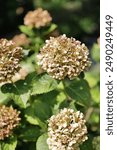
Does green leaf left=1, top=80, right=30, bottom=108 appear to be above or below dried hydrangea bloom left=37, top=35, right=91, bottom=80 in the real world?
below

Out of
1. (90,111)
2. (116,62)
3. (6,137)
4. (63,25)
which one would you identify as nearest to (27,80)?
(6,137)

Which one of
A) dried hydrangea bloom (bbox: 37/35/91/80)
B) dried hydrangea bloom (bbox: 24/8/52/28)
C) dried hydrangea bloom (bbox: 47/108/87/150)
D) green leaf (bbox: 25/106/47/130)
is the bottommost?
dried hydrangea bloom (bbox: 47/108/87/150)

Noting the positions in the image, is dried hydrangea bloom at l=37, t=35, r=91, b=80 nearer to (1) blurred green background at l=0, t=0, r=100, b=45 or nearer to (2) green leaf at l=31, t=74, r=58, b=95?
(2) green leaf at l=31, t=74, r=58, b=95

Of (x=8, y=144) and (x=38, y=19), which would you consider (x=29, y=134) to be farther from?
(x=38, y=19)

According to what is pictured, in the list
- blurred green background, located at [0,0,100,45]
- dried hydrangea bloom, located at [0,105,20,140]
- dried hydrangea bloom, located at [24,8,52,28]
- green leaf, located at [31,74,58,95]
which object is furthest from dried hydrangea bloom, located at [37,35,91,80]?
blurred green background, located at [0,0,100,45]

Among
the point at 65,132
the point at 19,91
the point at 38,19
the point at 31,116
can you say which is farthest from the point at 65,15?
the point at 65,132

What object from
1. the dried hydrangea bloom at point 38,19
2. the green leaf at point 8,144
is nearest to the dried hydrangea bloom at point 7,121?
the green leaf at point 8,144
